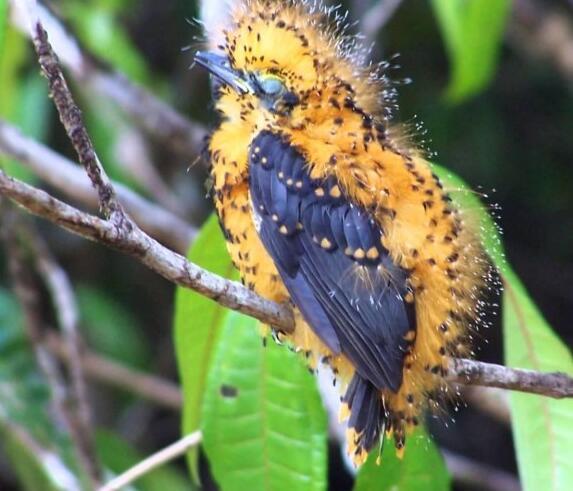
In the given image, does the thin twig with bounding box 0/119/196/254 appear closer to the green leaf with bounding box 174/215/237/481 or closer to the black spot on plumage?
the green leaf with bounding box 174/215/237/481

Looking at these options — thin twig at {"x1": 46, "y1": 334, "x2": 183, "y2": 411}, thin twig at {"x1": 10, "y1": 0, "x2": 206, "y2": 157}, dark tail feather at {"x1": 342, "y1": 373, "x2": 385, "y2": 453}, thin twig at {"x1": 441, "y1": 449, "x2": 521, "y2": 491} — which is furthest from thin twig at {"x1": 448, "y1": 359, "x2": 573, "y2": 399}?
thin twig at {"x1": 46, "y1": 334, "x2": 183, "y2": 411}

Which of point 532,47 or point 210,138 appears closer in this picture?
point 210,138

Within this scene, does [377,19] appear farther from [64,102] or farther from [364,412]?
[64,102]

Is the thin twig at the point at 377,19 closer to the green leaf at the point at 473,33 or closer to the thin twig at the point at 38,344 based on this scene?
the green leaf at the point at 473,33

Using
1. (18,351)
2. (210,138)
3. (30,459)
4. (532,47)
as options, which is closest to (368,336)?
(210,138)

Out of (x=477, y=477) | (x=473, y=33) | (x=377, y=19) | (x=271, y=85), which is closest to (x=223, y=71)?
(x=271, y=85)

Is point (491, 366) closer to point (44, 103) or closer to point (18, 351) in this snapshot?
point (18, 351)

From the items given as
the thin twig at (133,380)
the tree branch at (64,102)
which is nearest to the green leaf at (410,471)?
the tree branch at (64,102)
